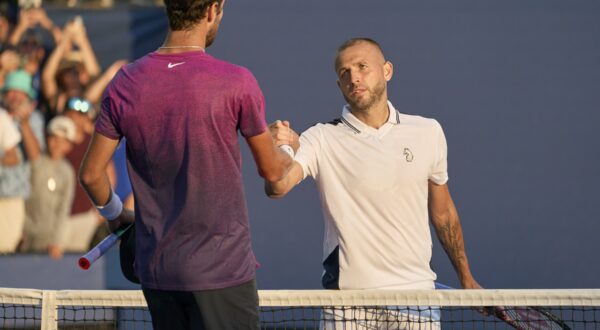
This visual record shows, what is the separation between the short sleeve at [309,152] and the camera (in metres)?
4.54

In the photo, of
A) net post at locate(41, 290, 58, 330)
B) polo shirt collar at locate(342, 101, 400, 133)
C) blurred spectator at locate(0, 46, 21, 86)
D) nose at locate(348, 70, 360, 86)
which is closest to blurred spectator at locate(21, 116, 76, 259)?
blurred spectator at locate(0, 46, 21, 86)

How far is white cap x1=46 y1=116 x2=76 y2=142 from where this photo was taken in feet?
33.6

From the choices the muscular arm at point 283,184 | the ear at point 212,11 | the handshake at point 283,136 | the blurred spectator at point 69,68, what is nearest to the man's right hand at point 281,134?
the handshake at point 283,136

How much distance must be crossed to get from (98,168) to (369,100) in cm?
160

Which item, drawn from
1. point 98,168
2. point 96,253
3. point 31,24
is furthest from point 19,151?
point 98,168

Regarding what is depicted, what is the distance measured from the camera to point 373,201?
4551 mm

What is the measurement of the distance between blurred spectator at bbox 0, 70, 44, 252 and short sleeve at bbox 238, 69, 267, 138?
23.3 ft

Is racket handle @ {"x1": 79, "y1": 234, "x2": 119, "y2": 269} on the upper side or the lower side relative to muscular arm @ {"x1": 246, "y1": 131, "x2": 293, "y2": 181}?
lower

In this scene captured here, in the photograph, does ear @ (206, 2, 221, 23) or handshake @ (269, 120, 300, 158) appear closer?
ear @ (206, 2, 221, 23)

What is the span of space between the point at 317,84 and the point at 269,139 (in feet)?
16.7

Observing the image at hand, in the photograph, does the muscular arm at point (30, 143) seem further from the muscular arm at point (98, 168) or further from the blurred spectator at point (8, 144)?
the muscular arm at point (98, 168)

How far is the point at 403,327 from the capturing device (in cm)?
452

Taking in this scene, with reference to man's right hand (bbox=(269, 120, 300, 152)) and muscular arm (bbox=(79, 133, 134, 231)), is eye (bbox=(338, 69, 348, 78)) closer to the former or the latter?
man's right hand (bbox=(269, 120, 300, 152))

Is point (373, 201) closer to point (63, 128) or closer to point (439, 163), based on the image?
point (439, 163)
